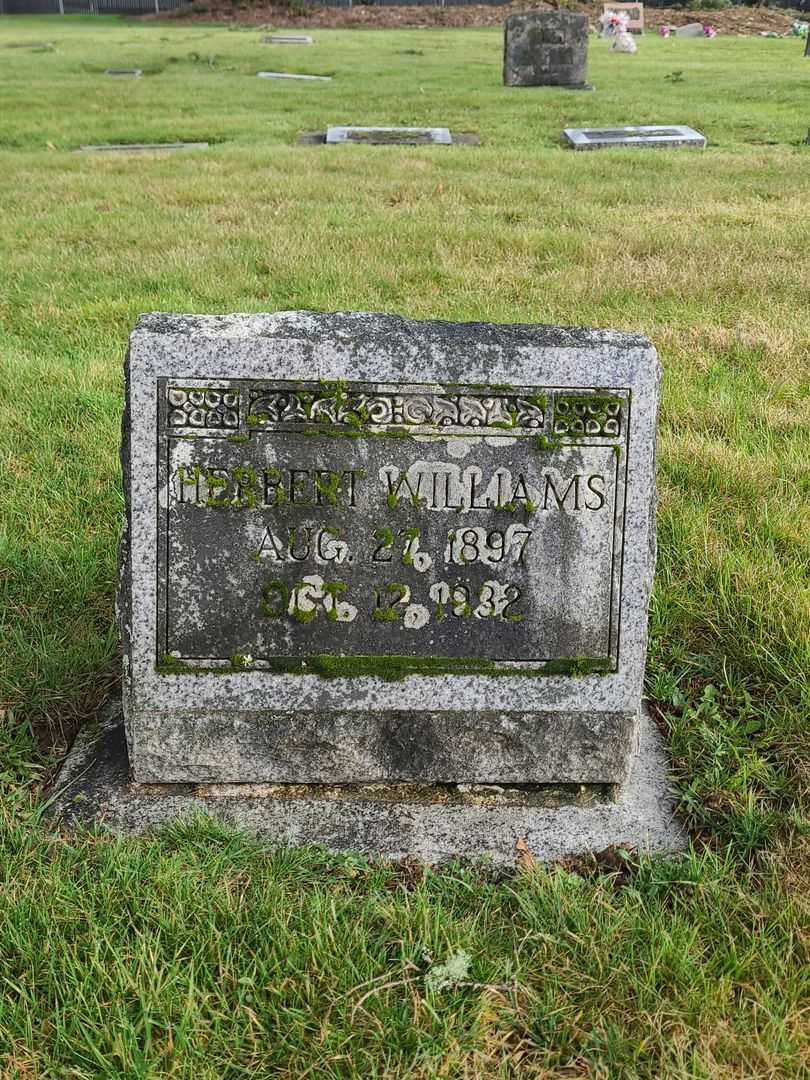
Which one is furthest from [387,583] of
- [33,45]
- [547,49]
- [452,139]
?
[33,45]

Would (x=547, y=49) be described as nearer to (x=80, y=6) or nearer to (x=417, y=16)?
(x=417, y=16)

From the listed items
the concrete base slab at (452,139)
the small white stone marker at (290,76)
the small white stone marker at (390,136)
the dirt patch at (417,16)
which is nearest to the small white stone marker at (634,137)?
the concrete base slab at (452,139)

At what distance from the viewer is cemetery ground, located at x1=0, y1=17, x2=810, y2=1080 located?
6.68 feet

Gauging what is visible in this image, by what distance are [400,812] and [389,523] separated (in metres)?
0.73

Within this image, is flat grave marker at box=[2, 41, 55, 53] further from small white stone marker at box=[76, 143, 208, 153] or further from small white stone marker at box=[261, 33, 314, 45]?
small white stone marker at box=[76, 143, 208, 153]

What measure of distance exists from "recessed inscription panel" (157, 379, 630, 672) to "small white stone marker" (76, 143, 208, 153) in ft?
35.7

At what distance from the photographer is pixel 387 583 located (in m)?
2.71

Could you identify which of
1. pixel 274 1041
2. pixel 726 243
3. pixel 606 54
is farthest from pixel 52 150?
pixel 606 54

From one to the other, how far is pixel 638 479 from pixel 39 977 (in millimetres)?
1693

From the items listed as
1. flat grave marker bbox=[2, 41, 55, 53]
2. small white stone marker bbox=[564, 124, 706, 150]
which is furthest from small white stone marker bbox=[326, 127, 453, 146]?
flat grave marker bbox=[2, 41, 55, 53]

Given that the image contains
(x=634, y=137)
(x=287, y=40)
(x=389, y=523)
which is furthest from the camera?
(x=287, y=40)

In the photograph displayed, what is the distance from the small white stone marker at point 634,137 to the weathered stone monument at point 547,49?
566 cm

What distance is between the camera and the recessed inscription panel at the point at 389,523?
8.57 feet

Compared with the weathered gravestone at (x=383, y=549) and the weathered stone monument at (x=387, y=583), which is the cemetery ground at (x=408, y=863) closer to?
the weathered stone monument at (x=387, y=583)
